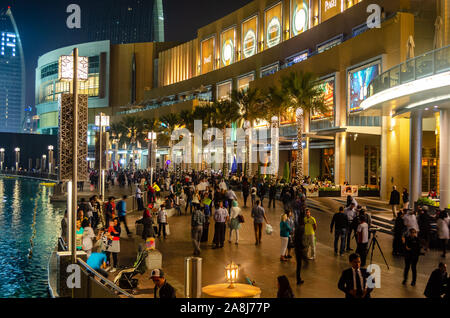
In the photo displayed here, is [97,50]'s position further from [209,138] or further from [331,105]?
[331,105]

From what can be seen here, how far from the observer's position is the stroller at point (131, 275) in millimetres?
10914

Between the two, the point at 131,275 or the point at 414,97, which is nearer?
the point at 131,275

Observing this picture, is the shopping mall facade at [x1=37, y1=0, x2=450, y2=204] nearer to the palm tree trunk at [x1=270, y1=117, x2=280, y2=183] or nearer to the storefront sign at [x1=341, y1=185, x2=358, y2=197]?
the palm tree trunk at [x1=270, y1=117, x2=280, y2=183]

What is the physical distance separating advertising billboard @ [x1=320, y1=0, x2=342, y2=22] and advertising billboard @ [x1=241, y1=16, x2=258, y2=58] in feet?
52.2

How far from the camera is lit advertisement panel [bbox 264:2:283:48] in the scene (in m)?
60.4

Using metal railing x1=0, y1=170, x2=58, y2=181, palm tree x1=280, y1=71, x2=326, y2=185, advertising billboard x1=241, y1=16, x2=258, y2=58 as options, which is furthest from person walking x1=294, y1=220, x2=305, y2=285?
advertising billboard x1=241, y1=16, x2=258, y2=58

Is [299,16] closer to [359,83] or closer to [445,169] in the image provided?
[359,83]

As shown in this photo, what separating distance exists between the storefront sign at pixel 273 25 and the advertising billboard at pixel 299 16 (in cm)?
322

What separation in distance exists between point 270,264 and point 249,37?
58556mm

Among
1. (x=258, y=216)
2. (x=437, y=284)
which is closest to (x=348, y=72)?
(x=258, y=216)

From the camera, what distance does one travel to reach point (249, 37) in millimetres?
68188

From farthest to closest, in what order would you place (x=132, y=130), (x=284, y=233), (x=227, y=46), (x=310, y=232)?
(x=132, y=130) < (x=227, y=46) < (x=284, y=233) < (x=310, y=232)

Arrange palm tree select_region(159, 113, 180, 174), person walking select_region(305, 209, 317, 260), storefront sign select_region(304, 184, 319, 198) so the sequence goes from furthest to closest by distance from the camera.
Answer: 1. palm tree select_region(159, 113, 180, 174)
2. storefront sign select_region(304, 184, 319, 198)
3. person walking select_region(305, 209, 317, 260)

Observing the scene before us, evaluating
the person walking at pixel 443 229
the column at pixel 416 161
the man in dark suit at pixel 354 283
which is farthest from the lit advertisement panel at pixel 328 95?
the man in dark suit at pixel 354 283
